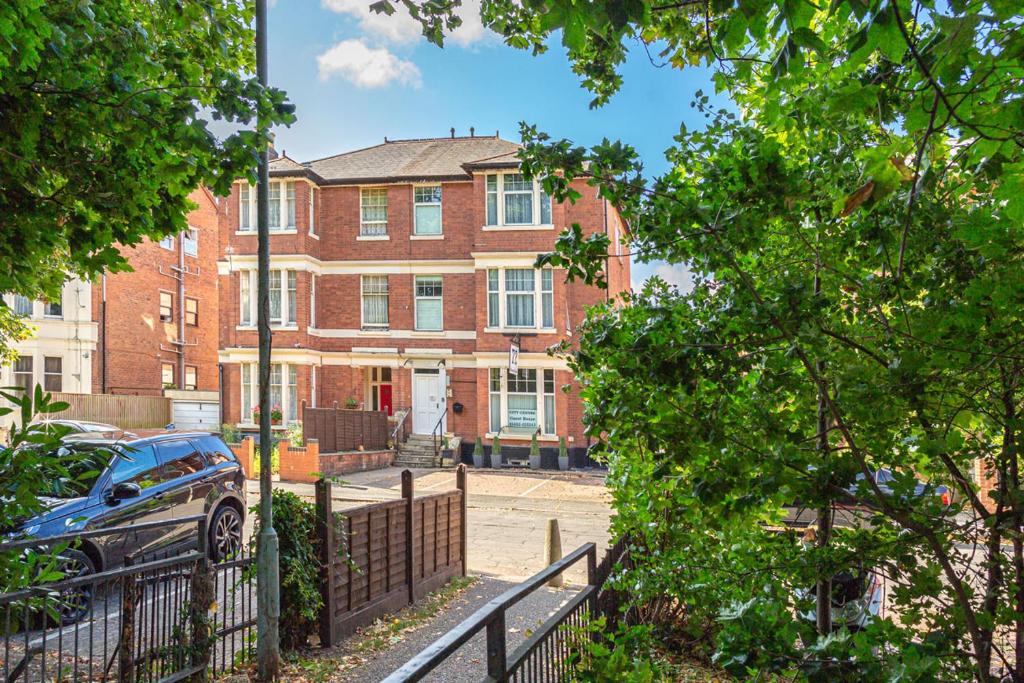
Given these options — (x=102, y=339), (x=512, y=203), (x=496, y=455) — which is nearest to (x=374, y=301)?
(x=512, y=203)

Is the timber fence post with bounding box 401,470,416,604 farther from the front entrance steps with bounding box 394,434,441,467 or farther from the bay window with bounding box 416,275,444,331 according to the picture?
the bay window with bounding box 416,275,444,331

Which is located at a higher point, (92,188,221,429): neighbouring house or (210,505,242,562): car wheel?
(92,188,221,429): neighbouring house

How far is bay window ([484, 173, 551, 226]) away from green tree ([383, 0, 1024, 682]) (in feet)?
72.2

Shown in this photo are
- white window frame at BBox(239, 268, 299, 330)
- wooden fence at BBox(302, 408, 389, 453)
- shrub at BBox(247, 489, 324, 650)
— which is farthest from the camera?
white window frame at BBox(239, 268, 299, 330)

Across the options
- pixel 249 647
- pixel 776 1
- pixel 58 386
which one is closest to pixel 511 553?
pixel 249 647

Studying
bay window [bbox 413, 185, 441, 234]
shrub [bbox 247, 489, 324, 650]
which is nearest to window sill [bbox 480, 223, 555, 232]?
bay window [bbox 413, 185, 441, 234]

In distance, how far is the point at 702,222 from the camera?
2514mm

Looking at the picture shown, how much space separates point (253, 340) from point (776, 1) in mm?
26993

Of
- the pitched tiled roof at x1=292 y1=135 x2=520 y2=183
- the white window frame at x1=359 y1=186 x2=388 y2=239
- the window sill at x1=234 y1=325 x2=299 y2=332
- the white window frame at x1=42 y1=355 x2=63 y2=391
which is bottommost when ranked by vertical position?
the white window frame at x1=42 y1=355 x2=63 y2=391

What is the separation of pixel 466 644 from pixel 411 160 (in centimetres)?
2390

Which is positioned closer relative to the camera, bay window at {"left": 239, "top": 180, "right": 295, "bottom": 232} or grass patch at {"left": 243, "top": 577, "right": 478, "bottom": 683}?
grass patch at {"left": 243, "top": 577, "right": 478, "bottom": 683}

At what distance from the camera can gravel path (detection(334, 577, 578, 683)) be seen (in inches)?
253

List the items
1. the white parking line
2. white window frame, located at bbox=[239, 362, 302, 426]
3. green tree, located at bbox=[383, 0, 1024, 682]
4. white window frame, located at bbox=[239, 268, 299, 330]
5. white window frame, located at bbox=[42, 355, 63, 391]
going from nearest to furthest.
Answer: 1. green tree, located at bbox=[383, 0, 1024, 682]
2. the white parking line
3. white window frame, located at bbox=[239, 362, 302, 426]
4. white window frame, located at bbox=[239, 268, 299, 330]
5. white window frame, located at bbox=[42, 355, 63, 391]

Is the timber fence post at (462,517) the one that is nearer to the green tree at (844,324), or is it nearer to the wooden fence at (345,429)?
the green tree at (844,324)
